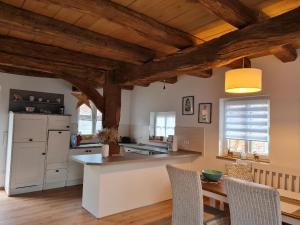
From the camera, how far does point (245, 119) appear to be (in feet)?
12.2

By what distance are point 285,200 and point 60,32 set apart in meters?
2.78

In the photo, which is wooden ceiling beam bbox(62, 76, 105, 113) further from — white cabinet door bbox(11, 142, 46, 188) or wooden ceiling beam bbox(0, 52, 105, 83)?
white cabinet door bbox(11, 142, 46, 188)

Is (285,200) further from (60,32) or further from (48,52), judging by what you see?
(48,52)

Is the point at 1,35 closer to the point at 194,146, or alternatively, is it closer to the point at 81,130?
the point at 81,130

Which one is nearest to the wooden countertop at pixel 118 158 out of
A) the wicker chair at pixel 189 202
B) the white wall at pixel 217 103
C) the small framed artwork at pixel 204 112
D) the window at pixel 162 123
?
the white wall at pixel 217 103

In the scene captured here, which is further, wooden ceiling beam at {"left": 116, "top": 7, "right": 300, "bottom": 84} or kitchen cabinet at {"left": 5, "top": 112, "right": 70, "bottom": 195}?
kitchen cabinet at {"left": 5, "top": 112, "right": 70, "bottom": 195}

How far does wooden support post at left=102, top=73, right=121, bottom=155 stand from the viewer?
3824 millimetres

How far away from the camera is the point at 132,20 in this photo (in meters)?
2.23

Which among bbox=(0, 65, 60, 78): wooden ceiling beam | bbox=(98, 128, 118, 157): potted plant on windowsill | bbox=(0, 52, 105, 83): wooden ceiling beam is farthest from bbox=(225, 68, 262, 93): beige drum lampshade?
bbox=(0, 65, 60, 78): wooden ceiling beam

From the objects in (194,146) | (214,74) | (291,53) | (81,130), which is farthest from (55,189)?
(291,53)

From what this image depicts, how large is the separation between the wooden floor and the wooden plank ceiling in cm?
200

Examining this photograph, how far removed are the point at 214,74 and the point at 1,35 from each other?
10.5 ft

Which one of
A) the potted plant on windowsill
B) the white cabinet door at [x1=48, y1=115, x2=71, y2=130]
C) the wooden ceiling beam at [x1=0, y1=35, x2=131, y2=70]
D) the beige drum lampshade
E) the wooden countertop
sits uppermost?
the wooden ceiling beam at [x1=0, y1=35, x2=131, y2=70]

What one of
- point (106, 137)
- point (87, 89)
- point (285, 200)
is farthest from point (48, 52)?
point (285, 200)
